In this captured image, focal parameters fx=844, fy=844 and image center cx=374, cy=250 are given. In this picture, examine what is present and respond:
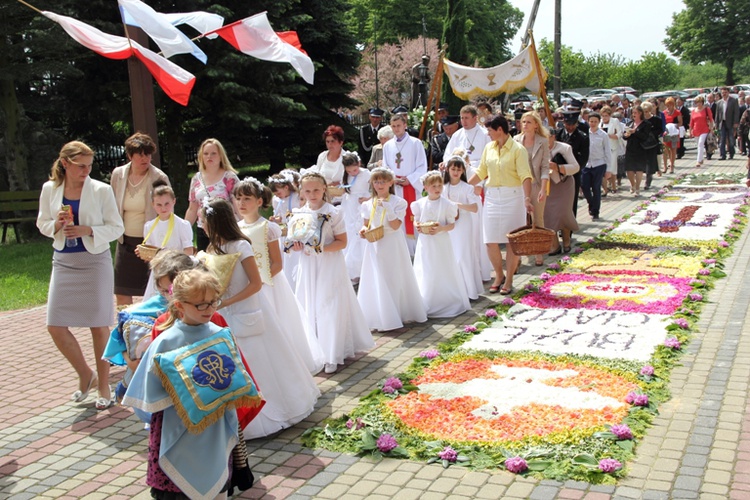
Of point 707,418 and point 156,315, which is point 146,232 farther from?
point 707,418

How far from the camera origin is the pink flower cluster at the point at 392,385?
22.7 feet

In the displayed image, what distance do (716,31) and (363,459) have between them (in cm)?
7191

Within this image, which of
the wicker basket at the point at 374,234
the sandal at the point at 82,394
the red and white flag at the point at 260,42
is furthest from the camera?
the red and white flag at the point at 260,42

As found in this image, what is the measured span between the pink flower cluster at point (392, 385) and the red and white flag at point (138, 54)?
13.6 feet

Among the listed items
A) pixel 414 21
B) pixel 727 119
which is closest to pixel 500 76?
pixel 727 119

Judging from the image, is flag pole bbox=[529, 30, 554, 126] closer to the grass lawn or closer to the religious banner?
the religious banner

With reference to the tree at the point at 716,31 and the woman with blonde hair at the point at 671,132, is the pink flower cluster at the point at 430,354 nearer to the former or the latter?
the woman with blonde hair at the point at 671,132

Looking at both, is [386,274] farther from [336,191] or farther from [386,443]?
[386,443]

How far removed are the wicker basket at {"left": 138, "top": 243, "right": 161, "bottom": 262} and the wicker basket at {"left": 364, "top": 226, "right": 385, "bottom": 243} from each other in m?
2.28

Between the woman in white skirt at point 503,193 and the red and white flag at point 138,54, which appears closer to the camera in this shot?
the red and white flag at point 138,54

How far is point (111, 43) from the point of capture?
31.1ft

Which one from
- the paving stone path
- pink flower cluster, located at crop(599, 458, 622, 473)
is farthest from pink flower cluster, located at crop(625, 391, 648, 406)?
pink flower cluster, located at crop(599, 458, 622, 473)

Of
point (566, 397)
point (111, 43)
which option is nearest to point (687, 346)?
point (566, 397)

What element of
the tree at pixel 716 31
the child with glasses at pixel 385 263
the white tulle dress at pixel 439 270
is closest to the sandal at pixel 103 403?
the child with glasses at pixel 385 263
